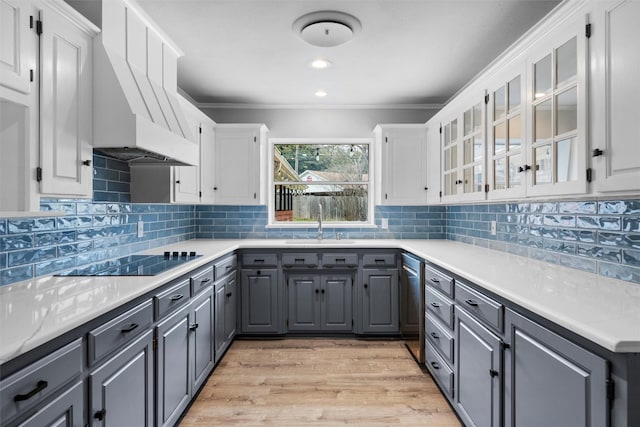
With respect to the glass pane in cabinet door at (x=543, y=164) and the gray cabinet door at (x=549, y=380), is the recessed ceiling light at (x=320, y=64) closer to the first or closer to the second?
the glass pane in cabinet door at (x=543, y=164)

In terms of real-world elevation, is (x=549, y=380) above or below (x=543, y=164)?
below

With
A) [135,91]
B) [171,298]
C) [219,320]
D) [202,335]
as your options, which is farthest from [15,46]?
[219,320]

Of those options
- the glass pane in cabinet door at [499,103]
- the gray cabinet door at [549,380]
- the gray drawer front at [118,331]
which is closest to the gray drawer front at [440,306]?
the gray cabinet door at [549,380]

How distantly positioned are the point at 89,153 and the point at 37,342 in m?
1.06

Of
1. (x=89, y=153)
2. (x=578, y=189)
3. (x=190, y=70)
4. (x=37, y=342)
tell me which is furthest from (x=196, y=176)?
(x=578, y=189)

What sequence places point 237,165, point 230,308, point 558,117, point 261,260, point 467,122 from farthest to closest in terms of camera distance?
point 237,165 → point 261,260 → point 230,308 → point 467,122 → point 558,117

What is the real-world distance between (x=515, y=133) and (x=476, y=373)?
4.50ft

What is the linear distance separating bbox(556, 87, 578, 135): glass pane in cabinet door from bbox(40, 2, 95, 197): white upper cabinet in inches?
Result: 89.9

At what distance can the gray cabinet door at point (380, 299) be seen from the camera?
3420 mm

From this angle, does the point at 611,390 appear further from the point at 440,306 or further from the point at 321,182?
the point at 321,182

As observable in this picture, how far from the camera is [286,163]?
4.18 metres

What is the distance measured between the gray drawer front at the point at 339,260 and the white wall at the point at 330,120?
4.74 ft

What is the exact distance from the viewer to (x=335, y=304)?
136 inches

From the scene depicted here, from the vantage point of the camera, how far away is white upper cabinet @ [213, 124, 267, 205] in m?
3.67
